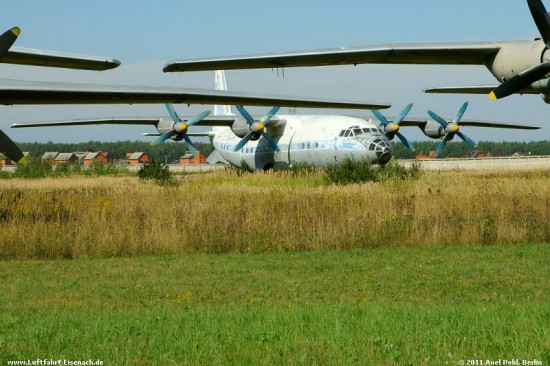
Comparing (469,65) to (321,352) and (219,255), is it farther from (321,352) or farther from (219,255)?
(321,352)

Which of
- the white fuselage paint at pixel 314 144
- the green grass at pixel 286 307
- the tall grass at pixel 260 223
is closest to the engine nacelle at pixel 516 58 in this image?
the tall grass at pixel 260 223

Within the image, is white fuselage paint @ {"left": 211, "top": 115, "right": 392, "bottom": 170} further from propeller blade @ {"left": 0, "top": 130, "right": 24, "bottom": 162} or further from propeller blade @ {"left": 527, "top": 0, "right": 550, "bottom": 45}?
propeller blade @ {"left": 0, "top": 130, "right": 24, "bottom": 162}

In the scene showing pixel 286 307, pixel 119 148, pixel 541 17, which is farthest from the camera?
pixel 119 148

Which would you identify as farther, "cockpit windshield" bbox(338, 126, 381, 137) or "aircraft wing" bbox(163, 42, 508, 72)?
"cockpit windshield" bbox(338, 126, 381, 137)

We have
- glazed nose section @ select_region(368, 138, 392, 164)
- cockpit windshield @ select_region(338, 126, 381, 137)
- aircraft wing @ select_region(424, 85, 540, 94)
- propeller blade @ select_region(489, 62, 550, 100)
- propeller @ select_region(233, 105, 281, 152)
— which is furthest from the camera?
propeller @ select_region(233, 105, 281, 152)

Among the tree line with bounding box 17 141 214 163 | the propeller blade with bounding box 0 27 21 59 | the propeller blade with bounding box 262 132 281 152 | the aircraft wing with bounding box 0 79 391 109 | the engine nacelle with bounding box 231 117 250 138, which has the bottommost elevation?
the tree line with bounding box 17 141 214 163

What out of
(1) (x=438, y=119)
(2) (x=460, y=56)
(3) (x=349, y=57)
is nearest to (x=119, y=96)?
(3) (x=349, y=57)

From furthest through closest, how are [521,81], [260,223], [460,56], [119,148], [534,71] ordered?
[119,148] < [460,56] < [521,81] < [534,71] < [260,223]

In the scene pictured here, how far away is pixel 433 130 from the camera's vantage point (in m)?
46.9

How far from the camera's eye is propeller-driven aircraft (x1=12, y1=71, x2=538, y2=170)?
38000 mm

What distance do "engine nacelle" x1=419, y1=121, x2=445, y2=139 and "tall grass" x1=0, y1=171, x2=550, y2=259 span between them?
96.0 feet

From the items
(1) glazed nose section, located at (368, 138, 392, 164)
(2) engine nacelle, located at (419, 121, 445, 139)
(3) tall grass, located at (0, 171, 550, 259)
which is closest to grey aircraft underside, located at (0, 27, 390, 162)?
(3) tall grass, located at (0, 171, 550, 259)

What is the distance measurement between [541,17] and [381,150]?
836 inches

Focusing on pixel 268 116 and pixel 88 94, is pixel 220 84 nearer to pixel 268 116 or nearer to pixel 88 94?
pixel 268 116
